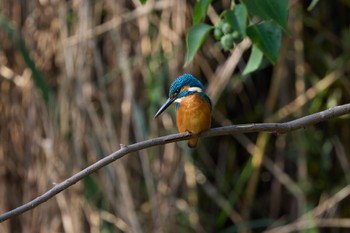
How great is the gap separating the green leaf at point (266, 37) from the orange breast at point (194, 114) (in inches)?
6.8

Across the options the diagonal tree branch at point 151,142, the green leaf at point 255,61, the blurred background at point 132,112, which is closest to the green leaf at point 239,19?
the green leaf at point 255,61

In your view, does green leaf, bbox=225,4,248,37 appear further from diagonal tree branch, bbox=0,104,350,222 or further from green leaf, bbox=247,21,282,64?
diagonal tree branch, bbox=0,104,350,222

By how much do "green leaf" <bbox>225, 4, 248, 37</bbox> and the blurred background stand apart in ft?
3.69

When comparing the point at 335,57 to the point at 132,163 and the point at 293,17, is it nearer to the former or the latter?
the point at 293,17

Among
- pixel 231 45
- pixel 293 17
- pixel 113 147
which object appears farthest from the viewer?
pixel 293 17

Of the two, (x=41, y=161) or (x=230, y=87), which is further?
(x=230, y=87)

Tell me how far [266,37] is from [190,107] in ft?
0.72

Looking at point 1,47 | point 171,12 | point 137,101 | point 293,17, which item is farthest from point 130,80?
point 293,17

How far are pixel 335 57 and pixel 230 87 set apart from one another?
47 centimetres

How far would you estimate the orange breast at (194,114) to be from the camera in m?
1.51

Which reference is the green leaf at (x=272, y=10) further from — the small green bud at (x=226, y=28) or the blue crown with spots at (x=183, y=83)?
the blue crown with spots at (x=183, y=83)

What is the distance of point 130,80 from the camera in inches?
108

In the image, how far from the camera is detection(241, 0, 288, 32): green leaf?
1.43m

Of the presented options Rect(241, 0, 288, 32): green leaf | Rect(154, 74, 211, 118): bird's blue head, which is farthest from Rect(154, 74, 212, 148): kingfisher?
Rect(241, 0, 288, 32): green leaf
